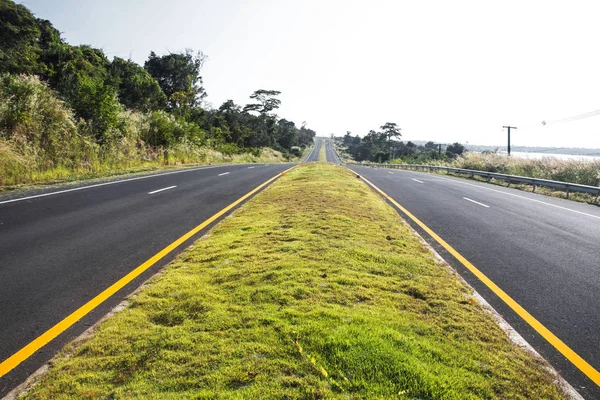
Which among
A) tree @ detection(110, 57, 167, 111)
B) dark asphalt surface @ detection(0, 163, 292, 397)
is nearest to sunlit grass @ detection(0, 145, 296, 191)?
dark asphalt surface @ detection(0, 163, 292, 397)

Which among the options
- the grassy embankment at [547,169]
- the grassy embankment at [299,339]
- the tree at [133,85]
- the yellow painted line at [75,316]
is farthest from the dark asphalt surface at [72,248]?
the tree at [133,85]

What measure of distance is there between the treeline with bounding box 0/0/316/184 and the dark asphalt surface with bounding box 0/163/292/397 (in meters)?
4.50

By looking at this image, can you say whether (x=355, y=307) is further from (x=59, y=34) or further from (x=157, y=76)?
(x=157, y=76)

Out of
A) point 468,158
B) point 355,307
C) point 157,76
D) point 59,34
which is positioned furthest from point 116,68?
point 355,307

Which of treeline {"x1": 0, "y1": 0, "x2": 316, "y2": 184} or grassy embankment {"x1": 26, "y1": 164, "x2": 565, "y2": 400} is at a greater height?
treeline {"x1": 0, "y1": 0, "x2": 316, "y2": 184}

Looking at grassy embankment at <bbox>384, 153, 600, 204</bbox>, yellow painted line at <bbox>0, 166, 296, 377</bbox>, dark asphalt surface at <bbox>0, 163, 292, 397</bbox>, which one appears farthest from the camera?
grassy embankment at <bbox>384, 153, 600, 204</bbox>

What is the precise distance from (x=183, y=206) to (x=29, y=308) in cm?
503

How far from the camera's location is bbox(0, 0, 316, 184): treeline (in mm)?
12258

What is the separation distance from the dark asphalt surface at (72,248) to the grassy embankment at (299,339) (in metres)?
0.53

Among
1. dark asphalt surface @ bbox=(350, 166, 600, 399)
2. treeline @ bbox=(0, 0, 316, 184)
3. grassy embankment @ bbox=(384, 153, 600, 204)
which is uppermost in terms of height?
treeline @ bbox=(0, 0, 316, 184)

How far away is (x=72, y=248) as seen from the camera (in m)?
5.15

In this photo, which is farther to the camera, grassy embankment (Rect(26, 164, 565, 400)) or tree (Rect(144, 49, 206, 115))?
tree (Rect(144, 49, 206, 115))

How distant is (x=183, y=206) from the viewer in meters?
8.35

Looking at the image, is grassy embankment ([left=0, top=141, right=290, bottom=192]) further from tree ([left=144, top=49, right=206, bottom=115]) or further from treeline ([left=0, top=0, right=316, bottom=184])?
tree ([left=144, top=49, right=206, bottom=115])
